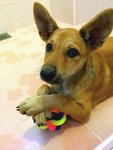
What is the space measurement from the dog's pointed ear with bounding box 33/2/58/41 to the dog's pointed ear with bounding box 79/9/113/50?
147mm

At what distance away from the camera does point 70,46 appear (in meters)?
0.94

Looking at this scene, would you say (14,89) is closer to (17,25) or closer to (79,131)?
(79,131)

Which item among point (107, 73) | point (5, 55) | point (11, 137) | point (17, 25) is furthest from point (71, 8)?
point (11, 137)

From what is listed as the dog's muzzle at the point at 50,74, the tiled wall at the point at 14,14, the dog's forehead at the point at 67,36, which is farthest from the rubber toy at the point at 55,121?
the tiled wall at the point at 14,14

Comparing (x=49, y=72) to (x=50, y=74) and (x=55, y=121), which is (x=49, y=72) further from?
(x=55, y=121)

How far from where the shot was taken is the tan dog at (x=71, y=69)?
3.05 ft

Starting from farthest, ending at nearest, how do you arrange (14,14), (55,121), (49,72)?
(14,14) < (55,121) < (49,72)

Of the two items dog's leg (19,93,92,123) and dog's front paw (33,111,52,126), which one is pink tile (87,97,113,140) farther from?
dog's front paw (33,111,52,126)

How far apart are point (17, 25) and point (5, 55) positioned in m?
0.61

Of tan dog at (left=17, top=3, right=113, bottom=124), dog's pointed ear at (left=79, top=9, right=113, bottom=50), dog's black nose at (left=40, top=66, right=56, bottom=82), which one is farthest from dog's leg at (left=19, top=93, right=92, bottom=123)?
dog's pointed ear at (left=79, top=9, right=113, bottom=50)

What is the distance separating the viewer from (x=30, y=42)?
1899 mm

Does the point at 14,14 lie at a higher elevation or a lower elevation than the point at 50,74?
lower

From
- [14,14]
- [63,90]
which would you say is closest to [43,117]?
[63,90]

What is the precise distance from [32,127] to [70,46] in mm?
403
